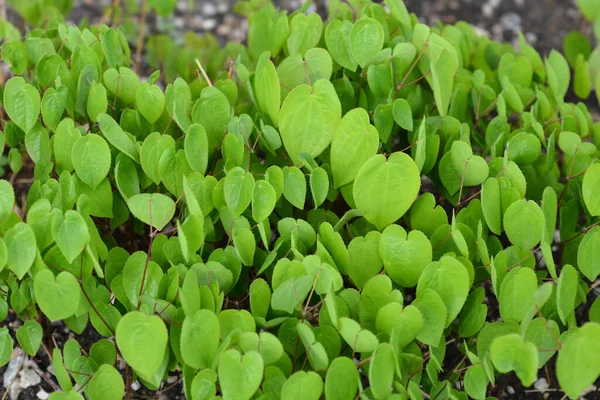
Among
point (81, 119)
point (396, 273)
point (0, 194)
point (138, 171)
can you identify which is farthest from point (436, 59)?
point (0, 194)

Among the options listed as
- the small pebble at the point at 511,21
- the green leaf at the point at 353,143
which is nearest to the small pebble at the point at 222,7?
the small pebble at the point at 511,21

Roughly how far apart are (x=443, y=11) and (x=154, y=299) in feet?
6.43

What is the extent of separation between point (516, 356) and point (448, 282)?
16 centimetres

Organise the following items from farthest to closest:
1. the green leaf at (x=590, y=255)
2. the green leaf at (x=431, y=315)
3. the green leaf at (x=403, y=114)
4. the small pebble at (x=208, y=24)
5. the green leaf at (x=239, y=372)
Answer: the small pebble at (x=208, y=24)
the green leaf at (x=403, y=114)
the green leaf at (x=590, y=255)
the green leaf at (x=431, y=315)
the green leaf at (x=239, y=372)

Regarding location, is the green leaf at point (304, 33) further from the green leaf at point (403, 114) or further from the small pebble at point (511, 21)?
the small pebble at point (511, 21)

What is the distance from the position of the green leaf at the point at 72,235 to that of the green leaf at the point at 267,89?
0.40 meters

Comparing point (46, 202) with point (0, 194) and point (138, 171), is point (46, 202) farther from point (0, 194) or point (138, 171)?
point (138, 171)

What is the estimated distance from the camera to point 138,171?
1340 millimetres

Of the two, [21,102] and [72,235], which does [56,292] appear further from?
[21,102]

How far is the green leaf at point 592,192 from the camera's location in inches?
49.2

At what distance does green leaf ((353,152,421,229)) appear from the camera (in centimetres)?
117

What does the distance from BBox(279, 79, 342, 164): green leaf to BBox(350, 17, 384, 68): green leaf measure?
16 centimetres

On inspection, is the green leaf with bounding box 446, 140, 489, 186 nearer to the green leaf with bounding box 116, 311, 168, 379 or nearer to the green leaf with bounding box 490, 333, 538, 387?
the green leaf with bounding box 490, 333, 538, 387

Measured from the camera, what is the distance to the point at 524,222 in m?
1.22
